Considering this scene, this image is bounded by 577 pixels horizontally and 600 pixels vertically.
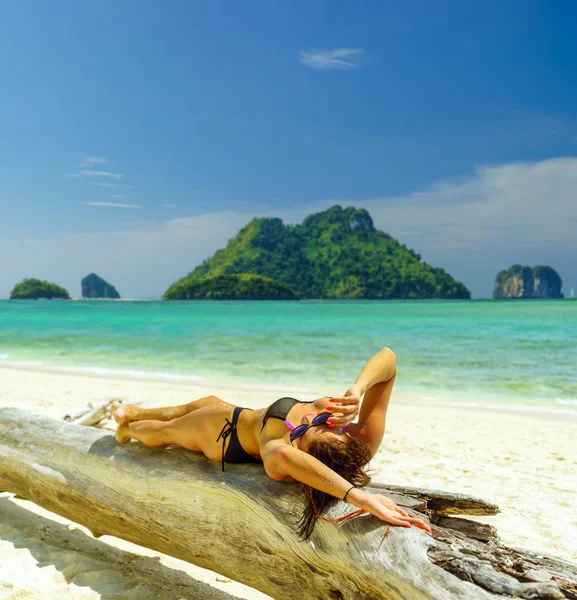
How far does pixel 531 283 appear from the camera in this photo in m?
178

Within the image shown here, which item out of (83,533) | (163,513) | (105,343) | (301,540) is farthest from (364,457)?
(105,343)

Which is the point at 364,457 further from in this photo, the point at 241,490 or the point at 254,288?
the point at 254,288

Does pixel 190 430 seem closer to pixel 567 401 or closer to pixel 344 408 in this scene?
pixel 344 408

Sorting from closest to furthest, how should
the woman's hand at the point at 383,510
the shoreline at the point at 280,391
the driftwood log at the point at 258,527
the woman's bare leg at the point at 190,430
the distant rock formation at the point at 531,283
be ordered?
the driftwood log at the point at 258,527, the woman's hand at the point at 383,510, the woman's bare leg at the point at 190,430, the shoreline at the point at 280,391, the distant rock formation at the point at 531,283

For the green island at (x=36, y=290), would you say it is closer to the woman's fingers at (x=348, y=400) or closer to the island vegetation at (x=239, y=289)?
the island vegetation at (x=239, y=289)

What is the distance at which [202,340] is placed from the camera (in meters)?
25.2

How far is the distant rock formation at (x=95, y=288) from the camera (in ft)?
645

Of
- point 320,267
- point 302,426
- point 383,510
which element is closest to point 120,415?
point 302,426

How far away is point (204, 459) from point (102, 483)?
0.73 metres

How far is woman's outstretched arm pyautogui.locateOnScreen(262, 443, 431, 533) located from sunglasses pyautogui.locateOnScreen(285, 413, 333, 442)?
0.46 ft

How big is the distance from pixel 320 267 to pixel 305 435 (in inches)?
4735


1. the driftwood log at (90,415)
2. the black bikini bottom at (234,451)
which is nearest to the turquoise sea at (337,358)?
the driftwood log at (90,415)

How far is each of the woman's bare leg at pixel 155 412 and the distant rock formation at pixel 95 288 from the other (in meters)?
204

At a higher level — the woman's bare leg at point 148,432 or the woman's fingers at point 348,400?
the woman's fingers at point 348,400
